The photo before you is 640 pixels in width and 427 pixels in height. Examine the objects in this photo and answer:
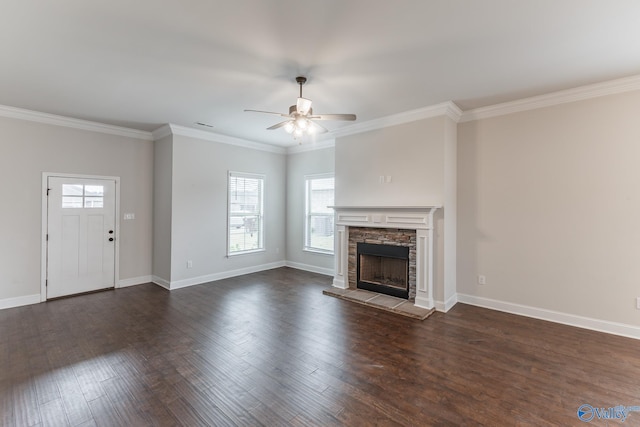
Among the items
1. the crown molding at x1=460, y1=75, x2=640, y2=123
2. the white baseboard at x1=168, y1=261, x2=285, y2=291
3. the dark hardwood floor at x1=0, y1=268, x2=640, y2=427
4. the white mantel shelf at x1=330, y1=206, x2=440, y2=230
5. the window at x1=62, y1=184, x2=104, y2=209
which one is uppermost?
the crown molding at x1=460, y1=75, x2=640, y2=123

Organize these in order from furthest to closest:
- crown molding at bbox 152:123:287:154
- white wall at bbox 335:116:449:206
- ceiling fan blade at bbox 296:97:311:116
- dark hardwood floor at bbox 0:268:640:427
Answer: crown molding at bbox 152:123:287:154 < white wall at bbox 335:116:449:206 < ceiling fan blade at bbox 296:97:311:116 < dark hardwood floor at bbox 0:268:640:427

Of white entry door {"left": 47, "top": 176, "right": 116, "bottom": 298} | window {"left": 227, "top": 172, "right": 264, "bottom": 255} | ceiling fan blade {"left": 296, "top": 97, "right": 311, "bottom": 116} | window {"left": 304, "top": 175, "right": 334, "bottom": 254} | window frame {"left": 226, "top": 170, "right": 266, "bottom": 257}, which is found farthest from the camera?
window {"left": 304, "top": 175, "right": 334, "bottom": 254}

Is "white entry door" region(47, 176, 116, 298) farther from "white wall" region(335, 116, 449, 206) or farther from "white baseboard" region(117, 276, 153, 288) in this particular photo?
"white wall" region(335, 116, 449, 206)

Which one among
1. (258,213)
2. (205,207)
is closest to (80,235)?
(205,207)

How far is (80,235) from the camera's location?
4852 millimetres

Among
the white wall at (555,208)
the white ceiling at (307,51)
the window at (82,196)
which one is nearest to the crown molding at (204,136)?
the white ceiling at (307,51)

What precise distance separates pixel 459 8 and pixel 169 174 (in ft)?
16.0

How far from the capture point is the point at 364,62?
2.89 metres

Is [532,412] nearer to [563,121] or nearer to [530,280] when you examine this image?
[530,280]

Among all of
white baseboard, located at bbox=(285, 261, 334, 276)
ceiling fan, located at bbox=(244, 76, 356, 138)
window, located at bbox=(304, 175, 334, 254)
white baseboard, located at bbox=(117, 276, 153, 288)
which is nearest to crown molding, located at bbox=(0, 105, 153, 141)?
white baseboard, located at bbox=(117, 276, 153, 288)

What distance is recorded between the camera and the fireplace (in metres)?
4.49

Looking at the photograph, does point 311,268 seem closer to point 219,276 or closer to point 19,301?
point 219,276

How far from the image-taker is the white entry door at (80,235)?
4.60m

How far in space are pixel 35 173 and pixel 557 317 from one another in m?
7.66
